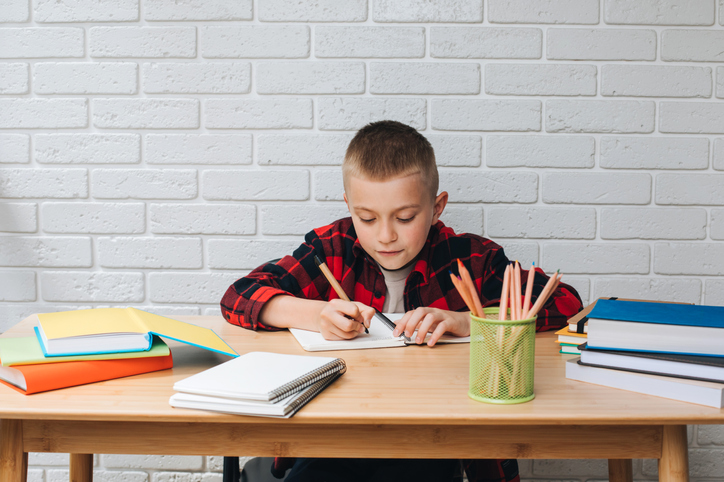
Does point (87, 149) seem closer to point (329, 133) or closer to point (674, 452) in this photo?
point (329, 133)

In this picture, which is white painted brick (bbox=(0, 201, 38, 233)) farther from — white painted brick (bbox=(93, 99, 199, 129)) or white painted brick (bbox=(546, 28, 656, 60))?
white painted brick (bbox=(546, 28, 656, 60))

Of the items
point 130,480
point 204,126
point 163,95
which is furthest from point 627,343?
point 130,480

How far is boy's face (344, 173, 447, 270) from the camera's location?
1.18m

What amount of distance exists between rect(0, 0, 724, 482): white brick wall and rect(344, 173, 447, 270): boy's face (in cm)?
34

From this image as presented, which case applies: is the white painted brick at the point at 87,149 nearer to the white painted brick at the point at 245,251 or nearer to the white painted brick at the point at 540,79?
the white painted brick at the point at 245,251

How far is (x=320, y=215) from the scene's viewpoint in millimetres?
→ 1572

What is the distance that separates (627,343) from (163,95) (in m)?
1.37

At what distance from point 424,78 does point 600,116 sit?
0.52 metres

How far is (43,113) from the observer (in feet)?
5.14

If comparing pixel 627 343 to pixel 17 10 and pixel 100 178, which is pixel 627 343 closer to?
pixel 100 178

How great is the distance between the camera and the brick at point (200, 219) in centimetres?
158

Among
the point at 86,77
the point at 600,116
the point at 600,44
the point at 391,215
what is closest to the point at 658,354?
the point at 391,215

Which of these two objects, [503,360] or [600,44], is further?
[600,44]

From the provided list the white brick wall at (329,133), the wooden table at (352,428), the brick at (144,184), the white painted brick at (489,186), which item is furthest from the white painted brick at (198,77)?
the wooden table at (352,428)
